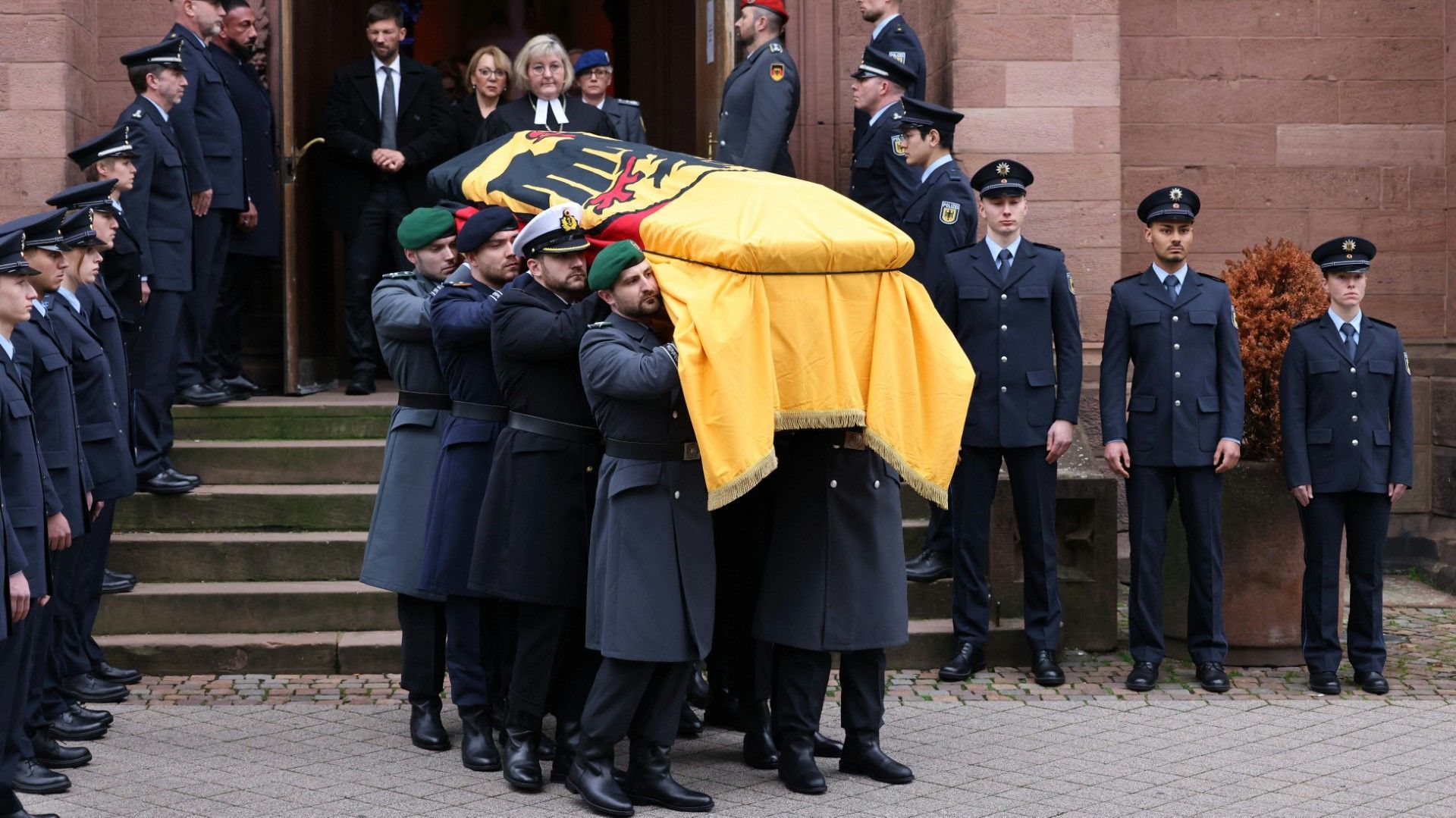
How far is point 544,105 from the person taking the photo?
8664 millimetres

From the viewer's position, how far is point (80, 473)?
230 inches

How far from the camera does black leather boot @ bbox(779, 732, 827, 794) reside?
5.42m

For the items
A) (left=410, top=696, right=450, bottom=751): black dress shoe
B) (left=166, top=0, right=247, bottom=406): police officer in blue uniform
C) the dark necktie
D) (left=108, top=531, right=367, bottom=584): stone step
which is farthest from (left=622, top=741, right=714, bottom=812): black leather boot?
the dark necktie

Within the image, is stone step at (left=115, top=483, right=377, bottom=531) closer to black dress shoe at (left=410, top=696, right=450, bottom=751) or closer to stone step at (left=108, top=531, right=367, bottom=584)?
stone step at (left=108, top=531, right=367, bottom=584)

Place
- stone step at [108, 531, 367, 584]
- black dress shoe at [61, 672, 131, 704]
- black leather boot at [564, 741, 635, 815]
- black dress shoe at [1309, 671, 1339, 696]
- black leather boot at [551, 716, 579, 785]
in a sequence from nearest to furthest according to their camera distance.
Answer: black leather boot at [564, 741, 635, 815] → black leather boot at [551, 716, 579, 785] → black dress shoe at [61, 672, 131, 704] → black dress shoe at [1309, 671, 1339, 696] → stone step at [108, 531, 367, 584]

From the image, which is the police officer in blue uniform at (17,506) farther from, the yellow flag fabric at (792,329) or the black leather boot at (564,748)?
the yellow flag fabric at (792,329)

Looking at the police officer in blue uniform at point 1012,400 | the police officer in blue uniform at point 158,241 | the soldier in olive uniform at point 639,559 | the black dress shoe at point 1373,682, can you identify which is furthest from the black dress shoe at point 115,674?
the black dress shoe at point 1373,682

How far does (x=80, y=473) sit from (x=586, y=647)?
6.14ft

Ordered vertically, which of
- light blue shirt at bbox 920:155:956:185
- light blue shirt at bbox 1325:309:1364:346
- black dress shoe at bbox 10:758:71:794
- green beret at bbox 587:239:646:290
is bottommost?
Result: black dress shoe at bbox 10:758:71:794

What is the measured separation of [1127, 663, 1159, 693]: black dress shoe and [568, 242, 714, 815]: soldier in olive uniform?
7.47 ft

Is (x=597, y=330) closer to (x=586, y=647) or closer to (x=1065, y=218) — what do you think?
(x=586, y=647)

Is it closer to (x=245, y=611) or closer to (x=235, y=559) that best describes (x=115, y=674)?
(x=245, y=611)

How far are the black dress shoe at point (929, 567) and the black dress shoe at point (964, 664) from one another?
0.45 m

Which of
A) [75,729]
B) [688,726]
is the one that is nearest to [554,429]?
[688,726]
